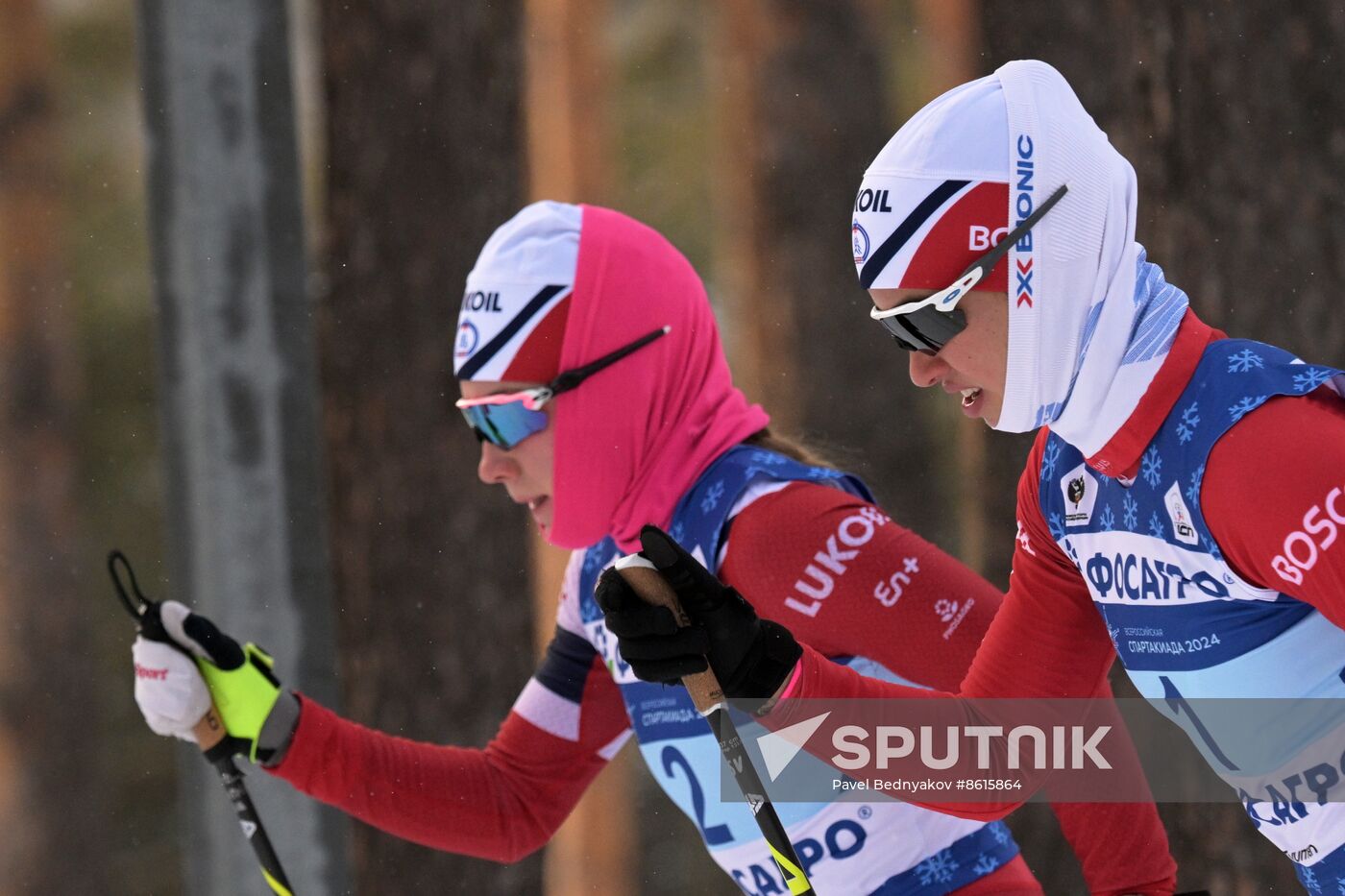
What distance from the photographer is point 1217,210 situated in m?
5.02

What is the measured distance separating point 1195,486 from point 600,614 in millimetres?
1463

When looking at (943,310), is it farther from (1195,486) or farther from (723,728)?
(723,728)

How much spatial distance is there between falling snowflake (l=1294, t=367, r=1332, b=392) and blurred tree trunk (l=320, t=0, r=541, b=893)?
3.98 m

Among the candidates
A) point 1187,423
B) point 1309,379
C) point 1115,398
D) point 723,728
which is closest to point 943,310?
point 1115,398

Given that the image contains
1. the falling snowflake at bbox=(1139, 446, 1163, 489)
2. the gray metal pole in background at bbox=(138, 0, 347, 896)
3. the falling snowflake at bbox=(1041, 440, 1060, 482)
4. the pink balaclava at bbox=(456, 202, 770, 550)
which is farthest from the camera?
the gray metal pole in background at bbox=(138, 0, 347, 896)

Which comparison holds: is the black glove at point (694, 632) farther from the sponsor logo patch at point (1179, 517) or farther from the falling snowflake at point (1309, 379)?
the falling snowflake at point (1309, 379)

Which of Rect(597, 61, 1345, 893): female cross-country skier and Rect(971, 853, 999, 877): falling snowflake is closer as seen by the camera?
Rect(597, 61, 1345, 893): female cross-country skier

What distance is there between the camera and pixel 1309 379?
2.09m

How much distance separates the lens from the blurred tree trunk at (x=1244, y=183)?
4.92 meters

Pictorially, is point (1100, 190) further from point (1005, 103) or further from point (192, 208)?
point (192, 208)

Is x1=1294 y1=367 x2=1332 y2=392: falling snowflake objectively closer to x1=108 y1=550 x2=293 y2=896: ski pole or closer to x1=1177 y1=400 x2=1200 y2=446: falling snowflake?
x1=1177 y1=400 x2=1200 y2=446: falling snowflake

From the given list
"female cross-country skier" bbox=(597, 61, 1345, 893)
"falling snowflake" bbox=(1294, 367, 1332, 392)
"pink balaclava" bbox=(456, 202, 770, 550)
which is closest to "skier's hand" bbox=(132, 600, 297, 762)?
"pink balaclava" bbox=(456, 202, 770, 550)

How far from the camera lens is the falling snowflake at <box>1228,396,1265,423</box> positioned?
2094 millimetres

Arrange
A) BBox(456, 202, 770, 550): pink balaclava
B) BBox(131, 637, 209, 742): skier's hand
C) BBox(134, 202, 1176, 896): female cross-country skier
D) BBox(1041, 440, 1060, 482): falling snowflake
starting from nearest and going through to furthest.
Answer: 1. BBox(1041, 440, 1060, 482): falling snowflake
2. BBox(134, 202, 1176, 896): female cross-country skier
3. BBox(456, 202, 770, 550): pink balaclava
4. BBox(131, 637, 209, 742): skier's hand
